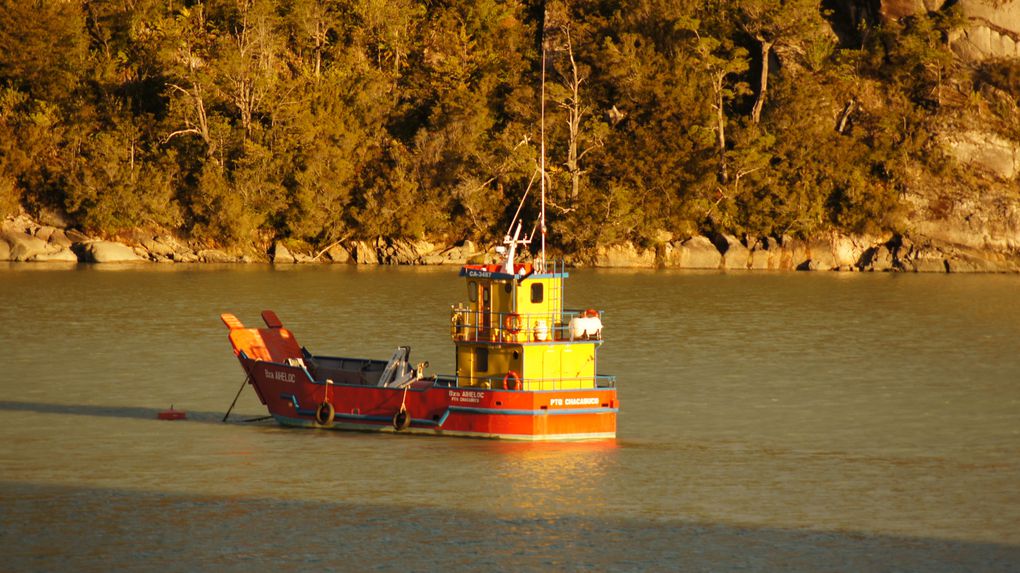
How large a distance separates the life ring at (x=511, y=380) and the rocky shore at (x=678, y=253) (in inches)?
2130

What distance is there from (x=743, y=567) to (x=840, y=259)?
6681 centimetres

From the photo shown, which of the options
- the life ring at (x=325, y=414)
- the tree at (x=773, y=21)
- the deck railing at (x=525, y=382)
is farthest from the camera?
the tree at (x=773, y=21)

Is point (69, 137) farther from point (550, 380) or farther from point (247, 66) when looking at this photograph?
point (550, 380)

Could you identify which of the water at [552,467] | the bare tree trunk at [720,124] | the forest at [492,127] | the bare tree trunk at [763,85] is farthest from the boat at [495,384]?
the bare tree trunk at [763,85]

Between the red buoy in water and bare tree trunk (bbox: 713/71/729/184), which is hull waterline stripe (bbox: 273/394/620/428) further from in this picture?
bare tree trunk (bbox: 713/71/729/184)

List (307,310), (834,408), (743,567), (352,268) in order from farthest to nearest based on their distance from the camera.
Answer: (352,268) < (307,310) < (834,408) < (743,567)

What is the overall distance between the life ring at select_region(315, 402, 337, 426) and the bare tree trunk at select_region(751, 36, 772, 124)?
62.6 meters

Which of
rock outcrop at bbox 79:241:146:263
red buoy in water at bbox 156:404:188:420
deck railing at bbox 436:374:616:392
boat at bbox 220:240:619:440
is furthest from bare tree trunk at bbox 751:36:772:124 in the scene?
red buoy in water at bbox 156:404:188:420

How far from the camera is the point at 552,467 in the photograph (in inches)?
1092

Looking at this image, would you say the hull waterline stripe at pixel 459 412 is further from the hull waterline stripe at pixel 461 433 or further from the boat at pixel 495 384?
the hull waterline stripe at pixel 461 433

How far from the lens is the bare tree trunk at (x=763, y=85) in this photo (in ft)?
294

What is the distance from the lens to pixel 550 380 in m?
30.6

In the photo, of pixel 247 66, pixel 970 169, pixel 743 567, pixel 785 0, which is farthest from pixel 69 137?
pixel 743 567

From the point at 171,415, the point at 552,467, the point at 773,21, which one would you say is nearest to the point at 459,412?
the point at 552,467
